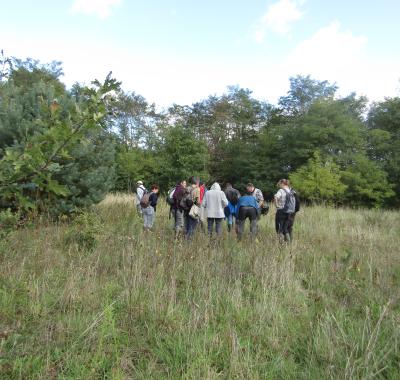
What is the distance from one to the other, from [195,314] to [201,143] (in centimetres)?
2845

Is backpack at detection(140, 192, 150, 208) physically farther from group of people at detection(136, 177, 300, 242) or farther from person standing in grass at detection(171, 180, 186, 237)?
person standing in grass at detection(171, 180, 186, 237)

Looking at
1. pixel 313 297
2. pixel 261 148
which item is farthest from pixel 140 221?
pixel 261 148

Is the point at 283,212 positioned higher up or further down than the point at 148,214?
higher up

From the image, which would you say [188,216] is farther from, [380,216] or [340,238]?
[380,216]

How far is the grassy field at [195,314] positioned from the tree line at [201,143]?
54.5 inches

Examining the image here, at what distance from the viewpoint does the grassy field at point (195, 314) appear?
2814 millimetres

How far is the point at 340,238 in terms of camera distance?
877 cm

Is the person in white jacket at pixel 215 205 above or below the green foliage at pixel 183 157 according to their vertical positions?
below

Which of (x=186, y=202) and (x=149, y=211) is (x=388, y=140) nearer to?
(x=186, y=202)

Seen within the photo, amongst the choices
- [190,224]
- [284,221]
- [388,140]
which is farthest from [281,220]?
[388,140]

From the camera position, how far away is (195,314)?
133 inches

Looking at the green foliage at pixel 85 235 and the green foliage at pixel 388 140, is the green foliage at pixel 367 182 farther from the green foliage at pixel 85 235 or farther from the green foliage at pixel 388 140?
the green foliage at pixel 85 235

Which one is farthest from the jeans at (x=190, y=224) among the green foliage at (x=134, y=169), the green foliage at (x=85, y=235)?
the green foliage at (x=134, y=169)

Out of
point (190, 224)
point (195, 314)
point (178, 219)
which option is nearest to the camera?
point (195, 314)
